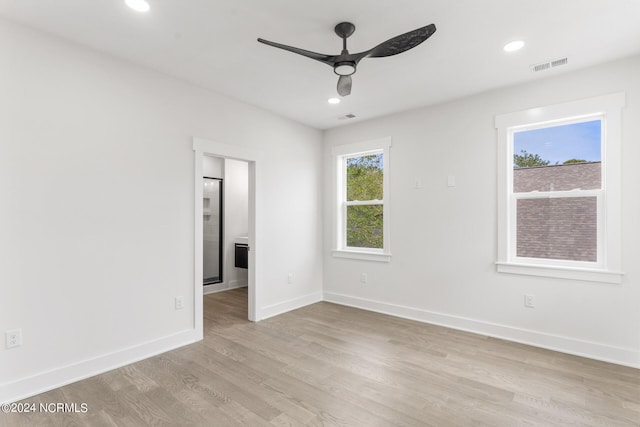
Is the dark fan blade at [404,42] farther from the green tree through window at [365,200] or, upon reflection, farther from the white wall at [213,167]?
the white wall at [213,167]

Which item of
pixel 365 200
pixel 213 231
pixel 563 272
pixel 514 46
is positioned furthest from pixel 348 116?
pixel 213 231

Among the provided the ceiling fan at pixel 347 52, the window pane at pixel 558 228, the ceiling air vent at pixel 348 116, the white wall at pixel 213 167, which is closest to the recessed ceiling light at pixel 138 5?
the ceiling fan at pixel 347 52

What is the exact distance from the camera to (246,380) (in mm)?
2572

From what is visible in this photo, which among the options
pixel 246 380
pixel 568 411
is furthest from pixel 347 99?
pixel 568 411

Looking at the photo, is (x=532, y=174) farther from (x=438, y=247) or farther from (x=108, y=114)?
(x=108, y=114)

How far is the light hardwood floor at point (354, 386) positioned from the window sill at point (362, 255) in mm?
1134

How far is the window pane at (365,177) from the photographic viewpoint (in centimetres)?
460

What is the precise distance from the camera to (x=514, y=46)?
2.62 m

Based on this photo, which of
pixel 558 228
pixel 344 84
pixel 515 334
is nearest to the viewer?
pixel 344 84

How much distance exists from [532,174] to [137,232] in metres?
3.97

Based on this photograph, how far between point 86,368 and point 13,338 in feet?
1.86

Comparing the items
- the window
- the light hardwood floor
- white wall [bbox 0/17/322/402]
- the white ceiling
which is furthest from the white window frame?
white wall [bbox 0/17/322/402]

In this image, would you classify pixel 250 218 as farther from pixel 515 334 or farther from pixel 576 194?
pixel 576 194

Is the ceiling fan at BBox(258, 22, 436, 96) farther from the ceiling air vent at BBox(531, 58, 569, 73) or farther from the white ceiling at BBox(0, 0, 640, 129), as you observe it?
the ceiling air vent at BBox(531, 58, 569, 73)
